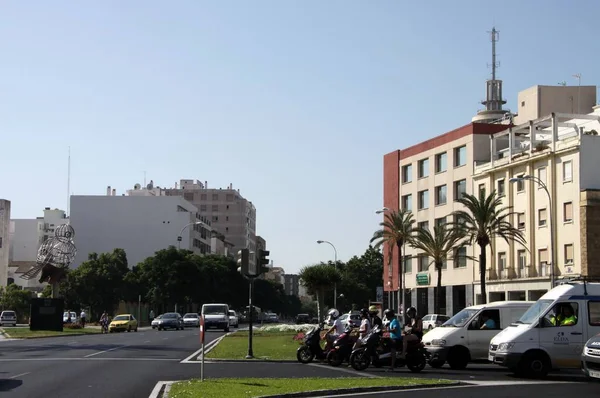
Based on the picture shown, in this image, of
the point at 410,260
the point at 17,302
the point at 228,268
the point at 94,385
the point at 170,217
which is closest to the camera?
the point at 94,385

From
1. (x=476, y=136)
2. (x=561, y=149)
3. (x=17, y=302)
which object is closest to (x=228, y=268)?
(x=17, y=302)

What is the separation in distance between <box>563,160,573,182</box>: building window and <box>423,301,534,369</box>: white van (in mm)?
37384

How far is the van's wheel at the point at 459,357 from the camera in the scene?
1035 inches

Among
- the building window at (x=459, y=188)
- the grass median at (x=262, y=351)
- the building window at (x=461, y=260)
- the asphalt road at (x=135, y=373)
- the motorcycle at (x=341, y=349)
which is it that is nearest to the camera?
the asphalt road at (x=135, y=373)

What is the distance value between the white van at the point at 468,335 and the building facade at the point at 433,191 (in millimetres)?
48222

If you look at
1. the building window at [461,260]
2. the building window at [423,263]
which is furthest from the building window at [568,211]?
the building window at [423,263]

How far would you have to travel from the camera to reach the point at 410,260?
85.4 m

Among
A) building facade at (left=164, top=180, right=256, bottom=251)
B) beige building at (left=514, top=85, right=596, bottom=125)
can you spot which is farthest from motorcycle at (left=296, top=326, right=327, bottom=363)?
building facade at (left=164, top=180, right=256, bottom=251)

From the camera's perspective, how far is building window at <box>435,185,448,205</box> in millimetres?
80125

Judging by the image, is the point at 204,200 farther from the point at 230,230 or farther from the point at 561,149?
the point at 561,149

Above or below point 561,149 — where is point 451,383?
below

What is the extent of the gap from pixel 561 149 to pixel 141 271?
5189 centimetres

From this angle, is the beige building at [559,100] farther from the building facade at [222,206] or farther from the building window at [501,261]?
the building facade at [222,206]

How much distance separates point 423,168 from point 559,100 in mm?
13352
